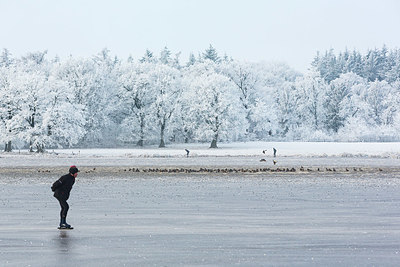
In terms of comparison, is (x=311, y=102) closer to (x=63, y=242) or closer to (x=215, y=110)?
(x=215, y=110)

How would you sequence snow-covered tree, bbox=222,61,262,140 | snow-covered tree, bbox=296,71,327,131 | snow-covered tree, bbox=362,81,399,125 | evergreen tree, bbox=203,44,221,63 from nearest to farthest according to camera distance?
snow-covered tree, bbox=222,61,262,140 → snow-covered tree, bbox=296,71,327,131 → snow-covered tree, bbox=362,81,399,125 → evergreen tree, bbox=203,44,221,63

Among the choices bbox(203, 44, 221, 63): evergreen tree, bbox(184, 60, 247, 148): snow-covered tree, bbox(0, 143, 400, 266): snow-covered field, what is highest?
bbox(203, 44, 221, 63): evergreen tree

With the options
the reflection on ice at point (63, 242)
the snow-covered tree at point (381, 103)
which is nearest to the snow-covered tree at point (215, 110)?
the snow-covered tree at point (381, 103)

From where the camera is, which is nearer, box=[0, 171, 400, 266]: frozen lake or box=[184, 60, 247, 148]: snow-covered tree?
box=[0, 171, 400, 266]: frozen lake

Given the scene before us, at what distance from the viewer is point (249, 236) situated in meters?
17.8

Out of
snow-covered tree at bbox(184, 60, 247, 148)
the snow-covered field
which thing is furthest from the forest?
the snow-covered field

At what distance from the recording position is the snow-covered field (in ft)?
49.2

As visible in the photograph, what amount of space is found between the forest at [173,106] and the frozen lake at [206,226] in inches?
2304

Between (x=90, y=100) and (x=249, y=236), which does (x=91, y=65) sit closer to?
(x=90, y=100)

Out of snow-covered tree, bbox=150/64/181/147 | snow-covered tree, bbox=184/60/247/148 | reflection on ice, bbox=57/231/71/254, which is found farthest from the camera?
snow-covered tree, bbox=150/64/181/147

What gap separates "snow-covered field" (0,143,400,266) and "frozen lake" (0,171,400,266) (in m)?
0.02

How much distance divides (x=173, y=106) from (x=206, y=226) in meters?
92.1

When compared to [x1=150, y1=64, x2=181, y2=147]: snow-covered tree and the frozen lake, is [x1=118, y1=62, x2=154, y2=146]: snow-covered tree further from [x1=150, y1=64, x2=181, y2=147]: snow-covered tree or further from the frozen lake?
the frozen lake

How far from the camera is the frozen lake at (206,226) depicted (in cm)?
1494
